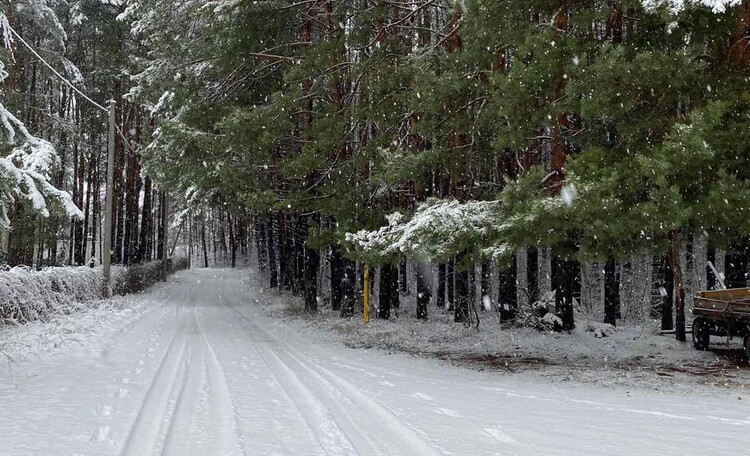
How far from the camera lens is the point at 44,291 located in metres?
14.9

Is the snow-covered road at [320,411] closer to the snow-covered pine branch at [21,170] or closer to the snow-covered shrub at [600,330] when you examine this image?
the snow-covered pine branch at [21,170]

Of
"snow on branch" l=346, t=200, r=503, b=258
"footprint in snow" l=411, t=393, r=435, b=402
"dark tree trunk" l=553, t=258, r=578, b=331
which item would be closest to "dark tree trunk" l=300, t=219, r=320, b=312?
"dark tree trunk" l=553, t=258, r=578, b=331

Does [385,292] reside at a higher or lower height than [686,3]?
lower

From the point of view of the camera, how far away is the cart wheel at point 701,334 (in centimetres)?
1246

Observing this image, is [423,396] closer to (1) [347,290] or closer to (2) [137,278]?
(1) [347,290]

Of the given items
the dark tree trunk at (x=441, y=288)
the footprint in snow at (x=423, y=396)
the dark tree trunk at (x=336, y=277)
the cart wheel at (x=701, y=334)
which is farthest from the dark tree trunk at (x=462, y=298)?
the footprint in snow at (x=423, y=396)

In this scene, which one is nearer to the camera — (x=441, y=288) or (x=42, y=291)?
(x=42, y=291)

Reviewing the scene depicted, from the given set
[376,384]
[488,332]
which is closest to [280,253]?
[488,332]

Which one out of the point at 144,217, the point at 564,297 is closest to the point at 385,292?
the point at 564,297

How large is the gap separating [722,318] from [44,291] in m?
15.7

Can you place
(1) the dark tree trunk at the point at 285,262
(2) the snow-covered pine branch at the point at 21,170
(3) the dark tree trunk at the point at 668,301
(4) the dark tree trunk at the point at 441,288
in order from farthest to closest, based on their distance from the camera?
(1) the dark tree trunk at the point at 285,262
(4) the dark tree trunk at the point at 441,288
(3) the dark tree trunk at the point at 668,301
(2) the snow-covered pine branch at the point at 21,170

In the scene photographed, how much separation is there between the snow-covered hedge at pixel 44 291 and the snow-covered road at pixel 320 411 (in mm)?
3709

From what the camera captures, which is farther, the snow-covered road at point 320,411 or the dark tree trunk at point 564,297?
the dark tree trunk at point 564,297

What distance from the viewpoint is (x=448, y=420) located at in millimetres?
6078
